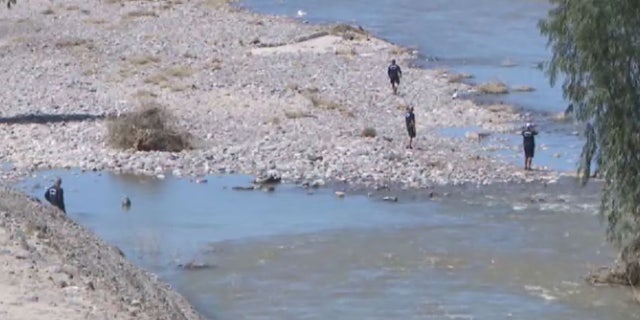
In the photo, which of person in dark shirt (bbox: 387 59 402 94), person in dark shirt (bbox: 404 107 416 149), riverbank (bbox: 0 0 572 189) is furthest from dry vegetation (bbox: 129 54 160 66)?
person in dark shirt (bbox: 404 107 416 149)

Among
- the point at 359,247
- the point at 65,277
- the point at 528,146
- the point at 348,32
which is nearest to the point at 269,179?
the point at 359,247

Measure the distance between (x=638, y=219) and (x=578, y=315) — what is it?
1933 millimetres

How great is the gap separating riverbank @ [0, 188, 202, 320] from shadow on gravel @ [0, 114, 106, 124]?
1610 centimetres

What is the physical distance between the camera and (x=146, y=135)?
135ft

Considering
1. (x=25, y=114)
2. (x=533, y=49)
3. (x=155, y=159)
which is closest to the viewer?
(x=155, y=159)

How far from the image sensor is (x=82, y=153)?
40.4 meters

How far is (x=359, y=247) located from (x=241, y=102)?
17231mm

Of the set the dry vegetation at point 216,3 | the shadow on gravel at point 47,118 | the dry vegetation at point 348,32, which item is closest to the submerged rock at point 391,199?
the shadow on gravel at point 47,118

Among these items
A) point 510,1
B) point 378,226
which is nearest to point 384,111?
point 378,226

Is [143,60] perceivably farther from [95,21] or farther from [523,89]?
[95,21]

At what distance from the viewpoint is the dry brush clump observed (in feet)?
135

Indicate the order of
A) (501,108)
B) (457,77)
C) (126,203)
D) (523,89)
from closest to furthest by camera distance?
(126,203)
(501,108)
(523,89)
(457,77)

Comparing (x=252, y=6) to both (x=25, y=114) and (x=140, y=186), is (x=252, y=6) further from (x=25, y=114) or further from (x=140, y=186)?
(x=140, y=186)

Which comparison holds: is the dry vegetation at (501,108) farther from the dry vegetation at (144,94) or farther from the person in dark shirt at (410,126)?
the dry vegetation at (144,94)
